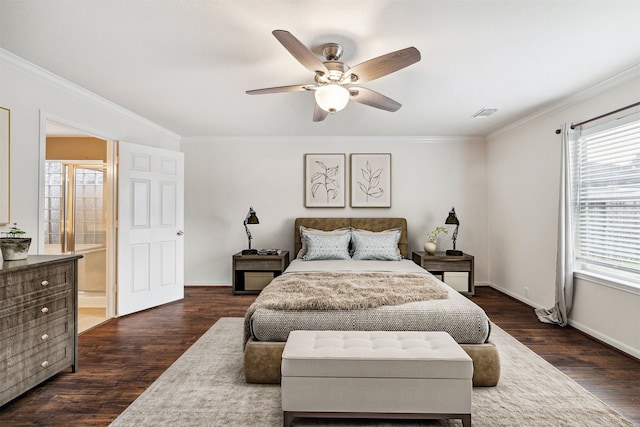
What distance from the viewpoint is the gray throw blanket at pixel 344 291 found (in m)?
2.65

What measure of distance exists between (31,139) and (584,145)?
514cm

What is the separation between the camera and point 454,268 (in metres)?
5.09

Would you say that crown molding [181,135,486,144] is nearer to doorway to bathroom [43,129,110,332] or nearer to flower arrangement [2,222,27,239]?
doorway to bathroom [43,129,110,332]

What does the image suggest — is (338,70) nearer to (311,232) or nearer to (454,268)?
(311,232)

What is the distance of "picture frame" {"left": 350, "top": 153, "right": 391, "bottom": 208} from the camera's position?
5719mm

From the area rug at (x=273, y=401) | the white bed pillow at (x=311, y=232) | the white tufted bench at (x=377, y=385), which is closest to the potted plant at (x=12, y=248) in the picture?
the area rug at (x=273, y=401)

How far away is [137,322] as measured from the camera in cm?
399

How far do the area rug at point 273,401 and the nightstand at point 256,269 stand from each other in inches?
88.7

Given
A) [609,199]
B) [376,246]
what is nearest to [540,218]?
[609,199]

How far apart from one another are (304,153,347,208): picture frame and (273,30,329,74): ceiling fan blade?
3195 mm

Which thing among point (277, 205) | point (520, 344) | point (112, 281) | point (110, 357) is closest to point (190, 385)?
point (110, 357)

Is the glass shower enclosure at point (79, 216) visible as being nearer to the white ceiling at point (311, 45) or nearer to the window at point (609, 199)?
the white ceiling at point (311, 45)

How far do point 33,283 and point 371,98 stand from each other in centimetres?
279

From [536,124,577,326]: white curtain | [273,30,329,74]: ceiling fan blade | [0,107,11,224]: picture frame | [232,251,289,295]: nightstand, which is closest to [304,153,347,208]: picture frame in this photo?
[232,251,289,295]: nightstand
